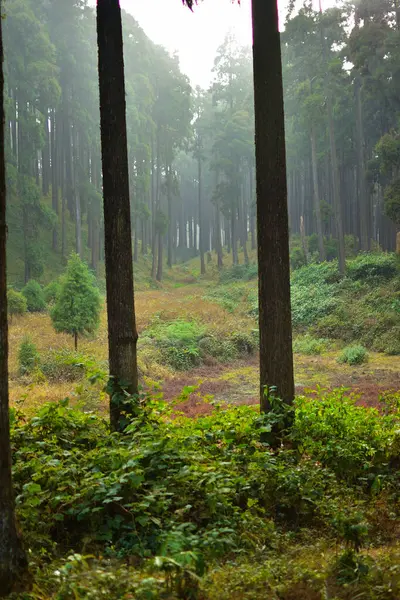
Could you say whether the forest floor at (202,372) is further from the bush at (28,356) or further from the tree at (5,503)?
the tree at (5,503)

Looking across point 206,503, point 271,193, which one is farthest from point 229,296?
point 206,503

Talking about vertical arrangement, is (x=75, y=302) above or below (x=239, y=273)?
below

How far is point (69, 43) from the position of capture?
37906mm

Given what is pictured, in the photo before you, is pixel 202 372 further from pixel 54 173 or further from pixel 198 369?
pixel 54 173

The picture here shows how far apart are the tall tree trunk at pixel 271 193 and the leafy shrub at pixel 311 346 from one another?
14.0 m

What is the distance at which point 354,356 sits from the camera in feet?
57.5

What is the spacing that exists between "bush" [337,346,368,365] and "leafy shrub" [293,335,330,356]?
2.21m

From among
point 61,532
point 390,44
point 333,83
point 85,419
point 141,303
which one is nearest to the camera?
point 61,532

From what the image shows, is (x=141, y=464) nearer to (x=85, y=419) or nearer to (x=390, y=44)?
(x=85, y=419)

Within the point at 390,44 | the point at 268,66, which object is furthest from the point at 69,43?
the point at 268,66

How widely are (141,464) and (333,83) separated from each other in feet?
103

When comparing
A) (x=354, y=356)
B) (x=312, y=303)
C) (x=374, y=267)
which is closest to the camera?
(x=354, y=356)

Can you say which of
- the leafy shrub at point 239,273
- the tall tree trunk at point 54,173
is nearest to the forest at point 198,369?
the tall tree trunk at point 54,173

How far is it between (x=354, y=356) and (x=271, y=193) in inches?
477
